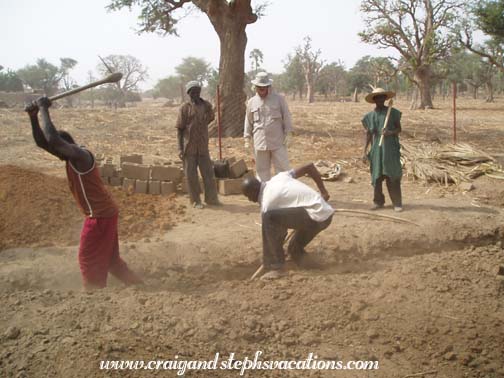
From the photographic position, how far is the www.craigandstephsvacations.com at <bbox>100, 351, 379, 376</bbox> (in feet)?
9.63

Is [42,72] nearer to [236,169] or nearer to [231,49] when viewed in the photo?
[231,49]

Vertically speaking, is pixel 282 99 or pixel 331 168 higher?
pixel 282 99

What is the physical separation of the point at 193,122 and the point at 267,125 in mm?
1068

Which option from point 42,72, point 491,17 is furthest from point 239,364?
point 42,72

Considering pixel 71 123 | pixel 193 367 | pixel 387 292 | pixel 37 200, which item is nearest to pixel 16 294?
pixel 193 367

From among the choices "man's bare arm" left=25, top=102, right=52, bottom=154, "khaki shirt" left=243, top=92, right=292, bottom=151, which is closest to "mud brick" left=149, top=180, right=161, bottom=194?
"khaki shirt" left=243, top=92, right=292, bottom=151

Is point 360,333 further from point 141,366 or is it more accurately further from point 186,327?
point 141,366

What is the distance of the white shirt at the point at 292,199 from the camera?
4.27 m

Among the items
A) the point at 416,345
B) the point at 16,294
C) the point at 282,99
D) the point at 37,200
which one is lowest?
the point at 416,345

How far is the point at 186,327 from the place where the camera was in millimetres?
3420

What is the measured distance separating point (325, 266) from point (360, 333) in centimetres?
→ 148

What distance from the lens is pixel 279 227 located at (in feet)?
14.3

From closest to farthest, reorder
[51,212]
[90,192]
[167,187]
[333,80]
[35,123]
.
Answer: [35,123] → [90,192] → [51,212] → [167,187] → [333,80]

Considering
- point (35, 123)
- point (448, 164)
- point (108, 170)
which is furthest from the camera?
point (448, 164)
